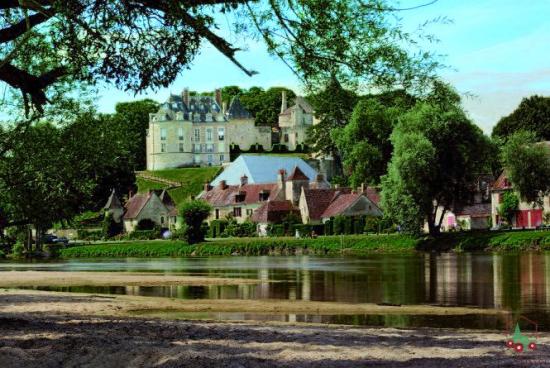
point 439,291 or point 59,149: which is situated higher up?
point 59,149

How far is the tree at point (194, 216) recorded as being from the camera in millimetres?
88188

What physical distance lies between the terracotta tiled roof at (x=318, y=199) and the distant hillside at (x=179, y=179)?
43.7 meters

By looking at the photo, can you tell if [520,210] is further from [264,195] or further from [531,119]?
[264,195]

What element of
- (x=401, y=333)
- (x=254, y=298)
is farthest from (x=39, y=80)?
(x=254, y=298)

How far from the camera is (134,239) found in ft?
356

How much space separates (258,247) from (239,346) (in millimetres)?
65693

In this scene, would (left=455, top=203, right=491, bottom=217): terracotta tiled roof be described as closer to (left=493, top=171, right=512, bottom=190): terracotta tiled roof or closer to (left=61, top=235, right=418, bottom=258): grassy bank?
(left=493, top=171, right=512, bottom=190): terracotta tiled roof

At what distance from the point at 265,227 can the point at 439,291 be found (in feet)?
221

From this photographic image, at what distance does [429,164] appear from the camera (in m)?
67.1

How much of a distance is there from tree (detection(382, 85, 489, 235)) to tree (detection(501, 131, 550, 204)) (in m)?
7.39

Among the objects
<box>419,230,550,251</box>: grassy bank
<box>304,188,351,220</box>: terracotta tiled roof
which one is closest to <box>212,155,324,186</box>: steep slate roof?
<box>304,188,351,220</box>: terracotta tiled roof

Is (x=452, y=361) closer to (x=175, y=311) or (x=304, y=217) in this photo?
(x=175, y=311)

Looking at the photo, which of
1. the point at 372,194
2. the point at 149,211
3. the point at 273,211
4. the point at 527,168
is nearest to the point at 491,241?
the point at 527,168

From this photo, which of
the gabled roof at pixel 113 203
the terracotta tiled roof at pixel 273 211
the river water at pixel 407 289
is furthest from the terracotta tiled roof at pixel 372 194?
the river water at pixel 407 289
